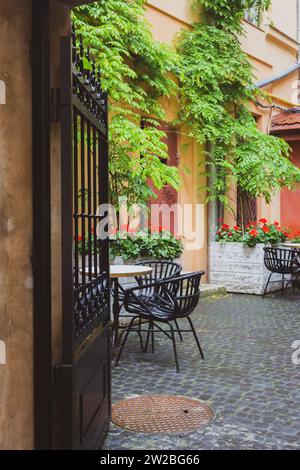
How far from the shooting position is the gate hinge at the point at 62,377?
2.89 meters

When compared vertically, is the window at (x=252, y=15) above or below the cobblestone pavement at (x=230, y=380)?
above

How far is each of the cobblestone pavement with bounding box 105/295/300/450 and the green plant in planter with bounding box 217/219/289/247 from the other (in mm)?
2388

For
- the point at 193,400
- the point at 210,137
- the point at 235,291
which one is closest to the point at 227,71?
the point at 210,137

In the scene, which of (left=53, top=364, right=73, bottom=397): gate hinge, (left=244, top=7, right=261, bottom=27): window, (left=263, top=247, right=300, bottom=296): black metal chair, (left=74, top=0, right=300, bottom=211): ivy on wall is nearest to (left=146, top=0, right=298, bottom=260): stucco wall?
(left=244, top=7, right=261, bottom=27): window

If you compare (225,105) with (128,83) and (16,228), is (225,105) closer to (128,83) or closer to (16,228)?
(128,83)

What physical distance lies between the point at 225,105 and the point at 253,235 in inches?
129

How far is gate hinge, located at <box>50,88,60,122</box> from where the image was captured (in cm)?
289

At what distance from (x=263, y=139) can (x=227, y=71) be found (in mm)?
1661

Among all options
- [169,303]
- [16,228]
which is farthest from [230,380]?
[16,228]

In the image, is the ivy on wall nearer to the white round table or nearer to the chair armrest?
the white round table

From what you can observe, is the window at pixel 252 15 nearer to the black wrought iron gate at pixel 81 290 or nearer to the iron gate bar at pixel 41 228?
the black wrought iron gate at pixel 81 290

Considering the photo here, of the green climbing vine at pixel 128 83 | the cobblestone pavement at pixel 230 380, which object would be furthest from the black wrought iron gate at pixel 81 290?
the green climbing vine at pixel 128 83

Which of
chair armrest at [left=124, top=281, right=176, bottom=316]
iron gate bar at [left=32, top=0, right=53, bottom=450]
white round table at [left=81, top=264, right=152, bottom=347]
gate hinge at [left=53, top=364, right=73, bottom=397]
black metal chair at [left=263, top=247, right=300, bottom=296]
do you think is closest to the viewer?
iron gate bar at [left=32, top=0, right=53, bottom=450]

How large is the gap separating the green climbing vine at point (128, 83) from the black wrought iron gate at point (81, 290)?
14.5 feet
